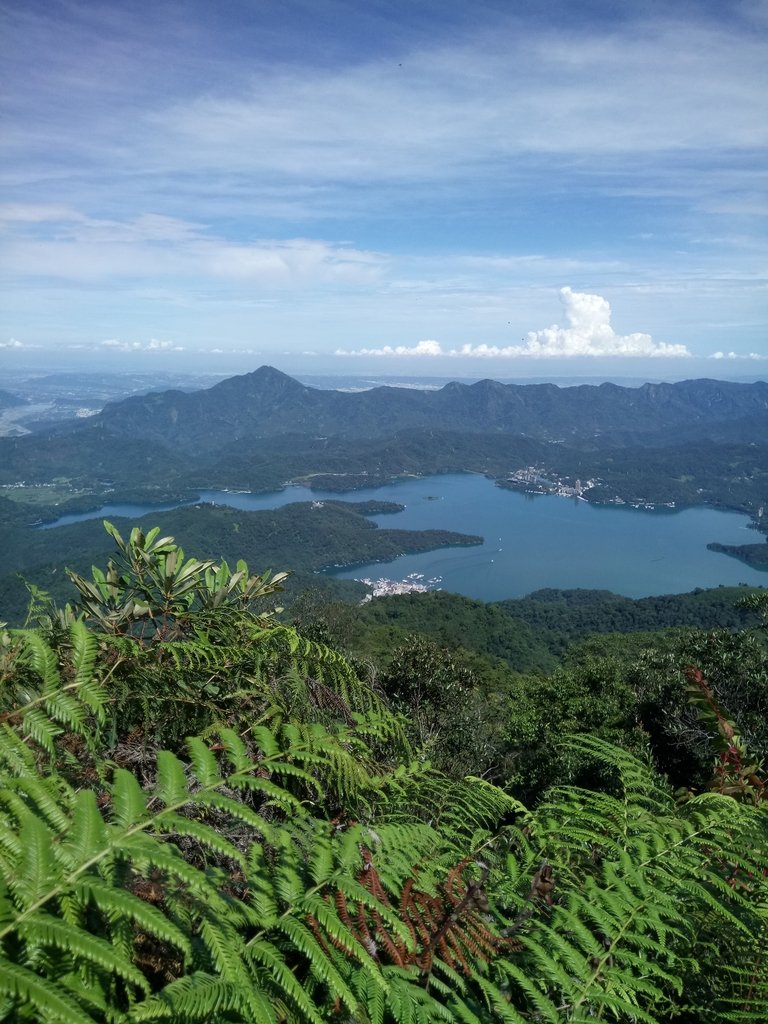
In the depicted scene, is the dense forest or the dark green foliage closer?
the dense forest

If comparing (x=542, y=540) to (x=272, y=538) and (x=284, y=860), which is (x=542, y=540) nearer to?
(x=272, y=538)

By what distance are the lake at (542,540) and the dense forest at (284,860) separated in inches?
3001

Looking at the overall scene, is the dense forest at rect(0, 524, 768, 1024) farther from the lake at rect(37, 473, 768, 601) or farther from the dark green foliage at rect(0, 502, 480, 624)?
the lake at rect(37, 473, 768, 601)

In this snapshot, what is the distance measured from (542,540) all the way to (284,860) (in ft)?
346

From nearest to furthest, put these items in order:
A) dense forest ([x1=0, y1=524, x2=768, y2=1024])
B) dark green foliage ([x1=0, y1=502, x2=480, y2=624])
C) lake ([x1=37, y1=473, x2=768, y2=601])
Result: dense forest ([x1=0, y1=524, x2=768, y2=1024]) < lake ([x1=37, y1=473, x2=768, y2=601]) < dark green foliage ([x1=0, y1=502, x2=480, y2=624])

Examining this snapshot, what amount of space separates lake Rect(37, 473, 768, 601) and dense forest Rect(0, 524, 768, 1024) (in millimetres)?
76224

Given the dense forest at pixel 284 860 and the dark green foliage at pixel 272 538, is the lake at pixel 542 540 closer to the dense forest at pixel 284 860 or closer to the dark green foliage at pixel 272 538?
the dark green foliage at pixel 272 538

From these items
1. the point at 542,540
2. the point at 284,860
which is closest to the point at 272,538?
the point at 542,540

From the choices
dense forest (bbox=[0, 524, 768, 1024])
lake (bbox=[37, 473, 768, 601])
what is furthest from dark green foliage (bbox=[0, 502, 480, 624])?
dense forest (bbox=[0, 524, 768, 1024])

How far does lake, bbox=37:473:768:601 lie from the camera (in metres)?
83.9

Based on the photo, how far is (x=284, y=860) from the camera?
1.42 meters

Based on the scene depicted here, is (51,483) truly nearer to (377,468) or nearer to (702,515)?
(377,468)

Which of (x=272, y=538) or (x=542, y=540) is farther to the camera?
(x=542, y=540)

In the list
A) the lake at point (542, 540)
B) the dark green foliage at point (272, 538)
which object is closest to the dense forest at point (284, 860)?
the dark green foliage at point (272, 538)
